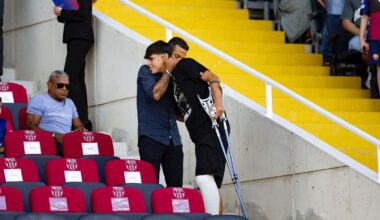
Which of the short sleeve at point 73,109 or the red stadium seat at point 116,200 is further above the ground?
the short sleeve at point 73,109

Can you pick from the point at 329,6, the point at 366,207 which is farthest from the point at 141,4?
the point at 366,207

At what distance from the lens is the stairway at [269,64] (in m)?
11.8

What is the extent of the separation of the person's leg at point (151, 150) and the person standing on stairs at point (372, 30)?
92.7 inches

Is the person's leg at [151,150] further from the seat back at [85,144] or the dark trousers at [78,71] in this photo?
the dark trousers at [78,71]

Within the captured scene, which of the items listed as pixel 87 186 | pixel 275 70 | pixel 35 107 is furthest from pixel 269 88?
pixel 87 186

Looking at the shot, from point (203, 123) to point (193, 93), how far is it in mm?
291

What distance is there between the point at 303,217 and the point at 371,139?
0.96m

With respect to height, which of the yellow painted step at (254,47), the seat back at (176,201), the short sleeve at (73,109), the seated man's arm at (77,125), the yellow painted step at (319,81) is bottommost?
the seat back at (176,201)

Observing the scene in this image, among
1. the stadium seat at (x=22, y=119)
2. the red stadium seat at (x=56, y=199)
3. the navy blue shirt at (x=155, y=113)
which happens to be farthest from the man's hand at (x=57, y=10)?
the red stadium seat at (x=56, y=199)

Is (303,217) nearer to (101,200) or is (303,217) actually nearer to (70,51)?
(101,200)

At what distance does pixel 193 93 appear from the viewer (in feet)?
35.0

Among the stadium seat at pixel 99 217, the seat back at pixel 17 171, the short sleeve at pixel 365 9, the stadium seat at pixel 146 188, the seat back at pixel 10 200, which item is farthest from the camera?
the short sleeve at pixel 365 9

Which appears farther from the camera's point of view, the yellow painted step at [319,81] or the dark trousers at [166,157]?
the yellow painted step at [319,81]

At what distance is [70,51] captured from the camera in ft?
42.7
